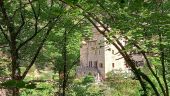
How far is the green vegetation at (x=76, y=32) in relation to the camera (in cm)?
678

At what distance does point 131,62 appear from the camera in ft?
29.1

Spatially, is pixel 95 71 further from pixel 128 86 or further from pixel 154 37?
pixel 154 37

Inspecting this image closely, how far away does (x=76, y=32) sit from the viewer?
1512cm

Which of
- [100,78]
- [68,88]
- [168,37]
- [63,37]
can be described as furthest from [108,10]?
[100,78]

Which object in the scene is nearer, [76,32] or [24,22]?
[24,22]

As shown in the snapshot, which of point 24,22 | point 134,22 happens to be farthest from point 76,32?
point 134,22

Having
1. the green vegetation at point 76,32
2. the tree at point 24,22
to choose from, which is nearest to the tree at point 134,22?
the green vegetation at point 76,32

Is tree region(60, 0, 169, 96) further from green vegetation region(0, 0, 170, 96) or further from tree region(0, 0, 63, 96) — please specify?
tree region(0, 0, 63, 96)

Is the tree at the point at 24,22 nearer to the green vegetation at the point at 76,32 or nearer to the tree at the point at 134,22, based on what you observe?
the green vegetation at the point at 76,32

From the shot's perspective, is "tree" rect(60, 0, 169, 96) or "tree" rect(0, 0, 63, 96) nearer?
"tree" rect(60, 0, 169, 96)

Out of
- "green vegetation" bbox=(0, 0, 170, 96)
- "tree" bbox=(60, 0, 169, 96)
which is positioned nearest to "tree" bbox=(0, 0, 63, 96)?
"green vegetation" bbox=(0, 0, 170, 96)

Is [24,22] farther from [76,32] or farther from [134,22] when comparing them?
[134,22]

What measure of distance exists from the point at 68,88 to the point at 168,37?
13114 mm

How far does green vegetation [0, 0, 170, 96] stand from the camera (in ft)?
22.2
